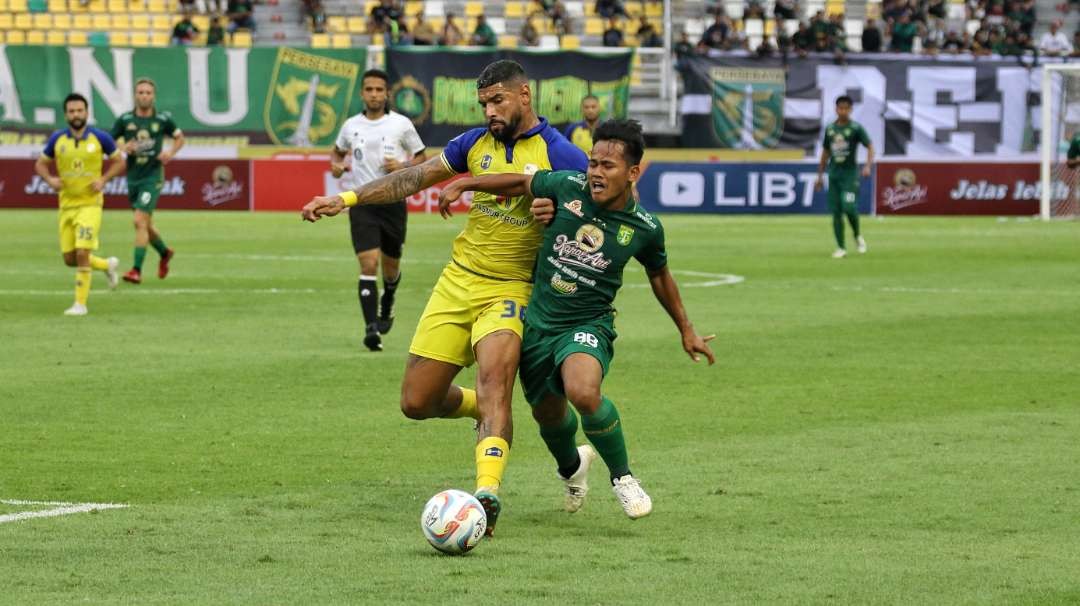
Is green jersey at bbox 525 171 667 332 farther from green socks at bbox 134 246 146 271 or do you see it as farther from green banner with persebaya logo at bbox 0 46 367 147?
green banner with persebaya logo at bbox 0 46 367 147

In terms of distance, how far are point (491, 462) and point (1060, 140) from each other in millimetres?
34674

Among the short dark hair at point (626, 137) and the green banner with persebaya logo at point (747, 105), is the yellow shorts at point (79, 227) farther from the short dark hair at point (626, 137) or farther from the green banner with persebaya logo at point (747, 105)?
the green banner with persebaya logo at point (747, 105)

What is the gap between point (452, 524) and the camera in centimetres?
704

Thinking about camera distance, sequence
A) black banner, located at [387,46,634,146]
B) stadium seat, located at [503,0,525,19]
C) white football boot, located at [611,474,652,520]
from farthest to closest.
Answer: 1. stadium seat, located at [503,0,525,19]
2. black banner, located at [387,46,634,146]
3. white football boot, located at [611,474,652,520]

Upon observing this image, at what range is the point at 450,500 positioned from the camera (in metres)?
7.15

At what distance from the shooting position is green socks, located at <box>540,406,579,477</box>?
816cm

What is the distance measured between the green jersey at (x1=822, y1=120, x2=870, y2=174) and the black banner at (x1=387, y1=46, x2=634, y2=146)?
590 inches

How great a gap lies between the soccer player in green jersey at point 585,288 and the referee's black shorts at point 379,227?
7.25 meters

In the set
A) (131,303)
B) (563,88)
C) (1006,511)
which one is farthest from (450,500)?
(563,88)

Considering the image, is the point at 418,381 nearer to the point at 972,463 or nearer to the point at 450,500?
the point at 450,500

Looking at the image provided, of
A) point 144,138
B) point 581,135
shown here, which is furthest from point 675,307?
point 581,135

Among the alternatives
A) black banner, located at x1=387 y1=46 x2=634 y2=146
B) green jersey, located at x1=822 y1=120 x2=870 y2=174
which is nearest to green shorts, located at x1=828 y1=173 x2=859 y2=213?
green jersey, located at x1=822 y1=120 x2=870 y2=174

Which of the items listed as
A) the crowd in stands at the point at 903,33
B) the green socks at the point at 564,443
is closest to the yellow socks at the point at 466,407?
the green socks at the point at 564,443

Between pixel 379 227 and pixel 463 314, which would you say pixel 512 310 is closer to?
pixel 463 314
